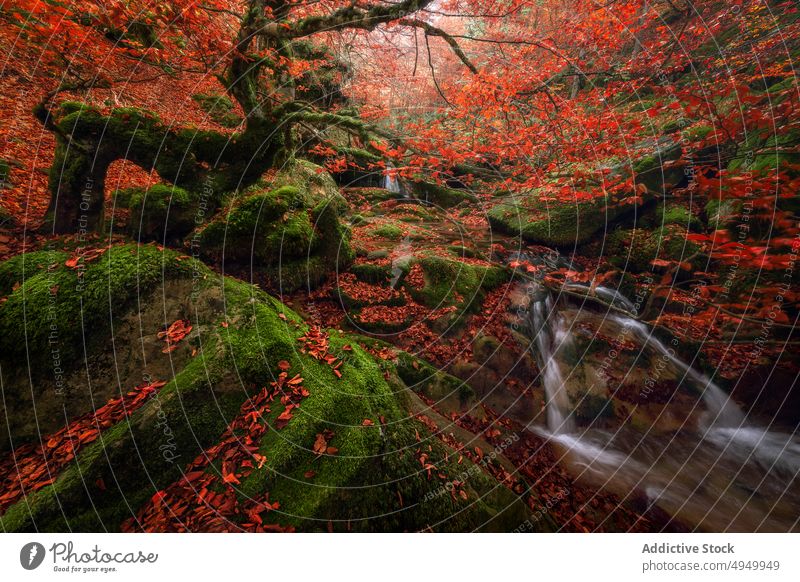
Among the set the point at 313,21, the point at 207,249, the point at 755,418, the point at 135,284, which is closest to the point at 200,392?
the point at 135,284

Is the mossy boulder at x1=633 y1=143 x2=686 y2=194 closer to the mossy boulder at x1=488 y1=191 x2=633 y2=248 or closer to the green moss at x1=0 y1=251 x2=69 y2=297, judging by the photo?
the mossy boulder at x1=488 y1=191 x2=633 y2=248

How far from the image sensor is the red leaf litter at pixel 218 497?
2246 mm

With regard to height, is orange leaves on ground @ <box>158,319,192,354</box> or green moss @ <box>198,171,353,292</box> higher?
green moss @ <box>198,171,353,292</box>

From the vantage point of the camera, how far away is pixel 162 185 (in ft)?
18.8

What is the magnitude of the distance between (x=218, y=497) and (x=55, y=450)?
6.03 feet

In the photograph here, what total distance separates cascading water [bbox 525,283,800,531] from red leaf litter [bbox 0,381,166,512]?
6940mm

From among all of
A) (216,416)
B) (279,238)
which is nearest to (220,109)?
(279,238)

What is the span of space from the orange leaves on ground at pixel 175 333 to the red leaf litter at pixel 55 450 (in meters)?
0.41

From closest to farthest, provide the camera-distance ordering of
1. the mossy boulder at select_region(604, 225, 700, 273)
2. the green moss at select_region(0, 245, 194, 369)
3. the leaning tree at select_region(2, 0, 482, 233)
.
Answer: the green moss at select_region(0, 245, 194, 369) → the leaning tree at select_region(2, 0, 482, 233) → the mossy boulder at select_region(604, 225, 700, 273)

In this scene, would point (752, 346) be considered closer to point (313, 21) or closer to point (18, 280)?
point (313, 21)

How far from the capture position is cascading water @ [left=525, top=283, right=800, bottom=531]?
15.8 feet

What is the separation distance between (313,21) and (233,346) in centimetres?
527

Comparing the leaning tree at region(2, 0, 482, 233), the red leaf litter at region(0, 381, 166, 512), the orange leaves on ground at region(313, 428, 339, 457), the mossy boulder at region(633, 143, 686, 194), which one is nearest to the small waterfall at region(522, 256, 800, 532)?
the orange leaves on ground at region(313, 428, 339, 457)

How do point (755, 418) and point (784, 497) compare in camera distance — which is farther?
point (755, 418)
